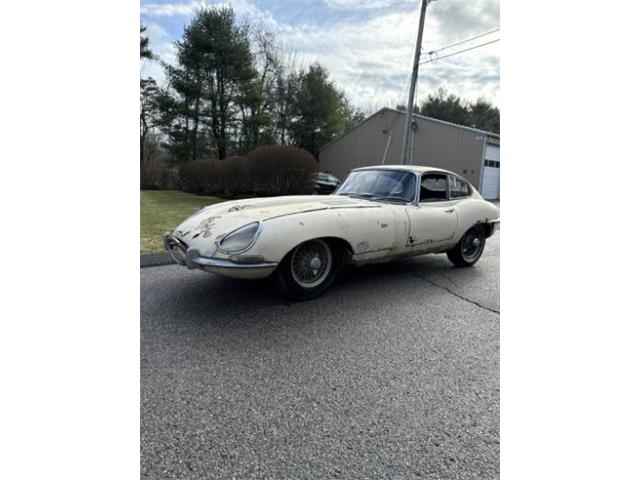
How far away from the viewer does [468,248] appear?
14.5 ft

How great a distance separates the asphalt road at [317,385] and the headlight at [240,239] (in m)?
0.58

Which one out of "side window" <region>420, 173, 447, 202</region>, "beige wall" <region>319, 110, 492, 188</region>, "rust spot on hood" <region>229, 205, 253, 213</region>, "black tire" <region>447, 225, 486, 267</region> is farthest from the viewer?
"beige wall" <region>319, 110, 492, 188</region>

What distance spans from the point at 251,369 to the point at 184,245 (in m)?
1.32

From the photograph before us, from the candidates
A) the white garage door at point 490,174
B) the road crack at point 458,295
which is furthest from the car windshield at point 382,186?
the white garage door at point 490,174

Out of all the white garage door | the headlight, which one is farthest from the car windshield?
the white garage door

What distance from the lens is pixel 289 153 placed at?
11445mm

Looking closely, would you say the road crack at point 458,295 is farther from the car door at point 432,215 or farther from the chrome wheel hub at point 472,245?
the chrome wheel hub at point 472,245

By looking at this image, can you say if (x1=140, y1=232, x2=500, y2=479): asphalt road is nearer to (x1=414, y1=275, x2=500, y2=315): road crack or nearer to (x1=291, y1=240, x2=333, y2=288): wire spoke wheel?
(x1=414, y1=275, x2=500, y2=315): road crack

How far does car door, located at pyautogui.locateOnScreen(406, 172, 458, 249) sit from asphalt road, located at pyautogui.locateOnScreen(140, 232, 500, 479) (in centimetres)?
67

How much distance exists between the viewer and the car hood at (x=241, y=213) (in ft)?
9.10

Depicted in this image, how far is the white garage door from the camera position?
50.8ft

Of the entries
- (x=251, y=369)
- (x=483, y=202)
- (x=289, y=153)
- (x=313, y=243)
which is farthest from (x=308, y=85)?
(x=251, y=369)

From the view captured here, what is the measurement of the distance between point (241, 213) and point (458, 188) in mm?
2839

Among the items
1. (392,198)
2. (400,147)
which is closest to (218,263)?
(392,198)
